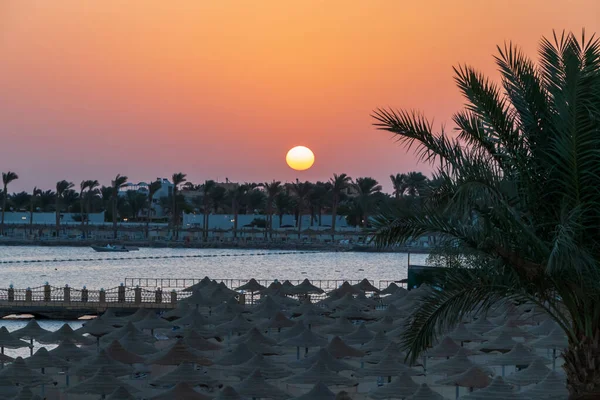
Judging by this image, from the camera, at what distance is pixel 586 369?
37.8ft

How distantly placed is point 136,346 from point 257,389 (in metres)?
6.98

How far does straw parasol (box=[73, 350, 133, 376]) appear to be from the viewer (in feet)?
71.9

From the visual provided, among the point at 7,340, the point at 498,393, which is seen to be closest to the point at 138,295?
the point at 7,340

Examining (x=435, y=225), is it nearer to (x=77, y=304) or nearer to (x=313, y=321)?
(x=313, y=321)

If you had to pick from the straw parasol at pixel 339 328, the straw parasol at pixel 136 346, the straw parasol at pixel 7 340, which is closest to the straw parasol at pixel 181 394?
the straw parasol at pixel 136 346

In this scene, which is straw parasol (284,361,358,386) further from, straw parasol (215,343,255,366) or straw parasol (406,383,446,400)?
straw parasol (406,383,446,400)

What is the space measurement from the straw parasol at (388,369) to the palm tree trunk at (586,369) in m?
9.88

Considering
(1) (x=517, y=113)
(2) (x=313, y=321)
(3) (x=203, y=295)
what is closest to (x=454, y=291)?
(1) (x=517, y=113)

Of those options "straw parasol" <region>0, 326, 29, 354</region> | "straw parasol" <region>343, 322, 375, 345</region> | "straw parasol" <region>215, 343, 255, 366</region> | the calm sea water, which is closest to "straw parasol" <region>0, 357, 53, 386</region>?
"straw parasol" <region>215, 343, 255, 366</region>

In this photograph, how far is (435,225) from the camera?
11422 mm

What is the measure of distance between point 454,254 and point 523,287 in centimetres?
98

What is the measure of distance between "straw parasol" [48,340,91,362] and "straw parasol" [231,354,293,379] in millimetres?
5049

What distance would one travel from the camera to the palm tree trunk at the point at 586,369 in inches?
449

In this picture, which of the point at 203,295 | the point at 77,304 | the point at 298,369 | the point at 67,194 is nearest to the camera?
the point at 298,369
